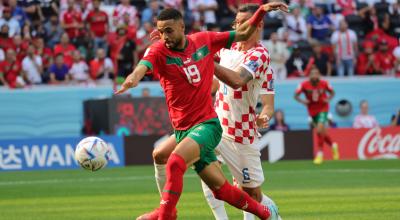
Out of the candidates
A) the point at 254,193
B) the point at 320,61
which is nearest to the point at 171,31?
the point at 254,193

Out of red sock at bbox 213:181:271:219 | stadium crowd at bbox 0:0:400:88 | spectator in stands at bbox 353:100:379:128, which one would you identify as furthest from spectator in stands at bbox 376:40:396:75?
red sock at bbox 213:181:271:219

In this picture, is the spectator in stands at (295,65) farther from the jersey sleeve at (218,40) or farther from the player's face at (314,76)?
the jersey sleeve at (218,40)

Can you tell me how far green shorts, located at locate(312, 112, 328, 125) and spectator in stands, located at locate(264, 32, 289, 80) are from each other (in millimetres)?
3247

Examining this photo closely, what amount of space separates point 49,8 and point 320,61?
779cm

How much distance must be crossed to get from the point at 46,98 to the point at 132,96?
2.34 m

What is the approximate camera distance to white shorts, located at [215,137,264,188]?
34.7 feet

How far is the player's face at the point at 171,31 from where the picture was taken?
9406mm

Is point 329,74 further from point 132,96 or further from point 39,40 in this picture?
point 39,40

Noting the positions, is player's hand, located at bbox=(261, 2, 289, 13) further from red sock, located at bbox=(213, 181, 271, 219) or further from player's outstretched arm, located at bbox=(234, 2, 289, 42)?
red sock, located at bbox=(213, 181, 271, 219)

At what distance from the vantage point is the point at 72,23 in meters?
27.2

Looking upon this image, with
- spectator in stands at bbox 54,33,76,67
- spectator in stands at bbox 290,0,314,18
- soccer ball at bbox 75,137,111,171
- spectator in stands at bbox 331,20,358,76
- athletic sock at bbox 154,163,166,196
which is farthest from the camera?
spectator in stands at bbox 290,0,314,18

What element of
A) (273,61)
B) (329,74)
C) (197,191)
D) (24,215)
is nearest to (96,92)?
(273,61)

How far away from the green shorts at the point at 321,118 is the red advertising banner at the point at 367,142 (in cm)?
75

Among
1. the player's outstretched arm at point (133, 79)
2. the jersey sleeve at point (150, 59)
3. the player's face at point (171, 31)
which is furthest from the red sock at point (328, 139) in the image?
the player's outstretched arm at point (133, 79)
